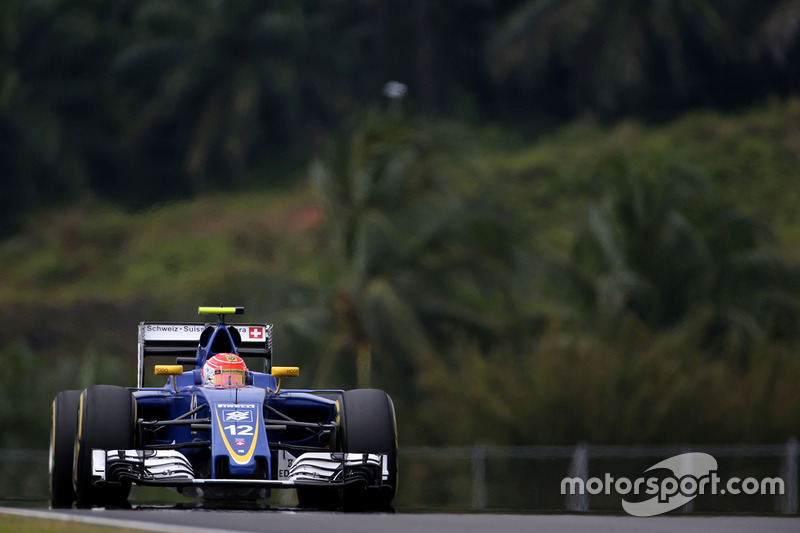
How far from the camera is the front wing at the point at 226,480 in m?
12.0

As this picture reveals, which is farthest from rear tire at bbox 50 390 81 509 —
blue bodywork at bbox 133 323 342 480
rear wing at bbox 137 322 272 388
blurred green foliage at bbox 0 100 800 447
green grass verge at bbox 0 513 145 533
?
blurred green foliage at bbox 0 100 800 447

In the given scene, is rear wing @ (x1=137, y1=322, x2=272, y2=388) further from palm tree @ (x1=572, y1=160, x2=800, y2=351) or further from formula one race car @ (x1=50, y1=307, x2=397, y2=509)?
palm tree @ (x1=572, y1=160, x2=800, y2=351)

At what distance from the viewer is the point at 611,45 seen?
185 ft

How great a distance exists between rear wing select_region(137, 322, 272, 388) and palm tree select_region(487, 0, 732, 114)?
41474 millimetres

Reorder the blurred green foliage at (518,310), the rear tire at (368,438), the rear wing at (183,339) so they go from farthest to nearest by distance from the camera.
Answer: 1. the blurred green foliage at (518,310)
2. the rear wing at (183,339)
3. the rear tire at (368,438)

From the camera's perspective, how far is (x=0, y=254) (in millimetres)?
56469

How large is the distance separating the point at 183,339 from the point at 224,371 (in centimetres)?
188

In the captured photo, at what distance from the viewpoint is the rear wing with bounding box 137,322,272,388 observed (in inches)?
611

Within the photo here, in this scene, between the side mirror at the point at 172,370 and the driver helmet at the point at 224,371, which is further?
the side mirror at the point at 172,370

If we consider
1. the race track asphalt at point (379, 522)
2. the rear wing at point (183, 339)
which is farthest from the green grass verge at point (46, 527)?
the rear wing at point (183, 339)

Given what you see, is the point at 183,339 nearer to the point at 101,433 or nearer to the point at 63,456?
the point at 63,456

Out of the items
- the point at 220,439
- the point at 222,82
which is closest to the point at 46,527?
the point at 220,439

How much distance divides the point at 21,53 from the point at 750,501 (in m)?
41.7

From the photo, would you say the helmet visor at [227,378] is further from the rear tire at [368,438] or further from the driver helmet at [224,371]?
the rear tire at [368,438]
